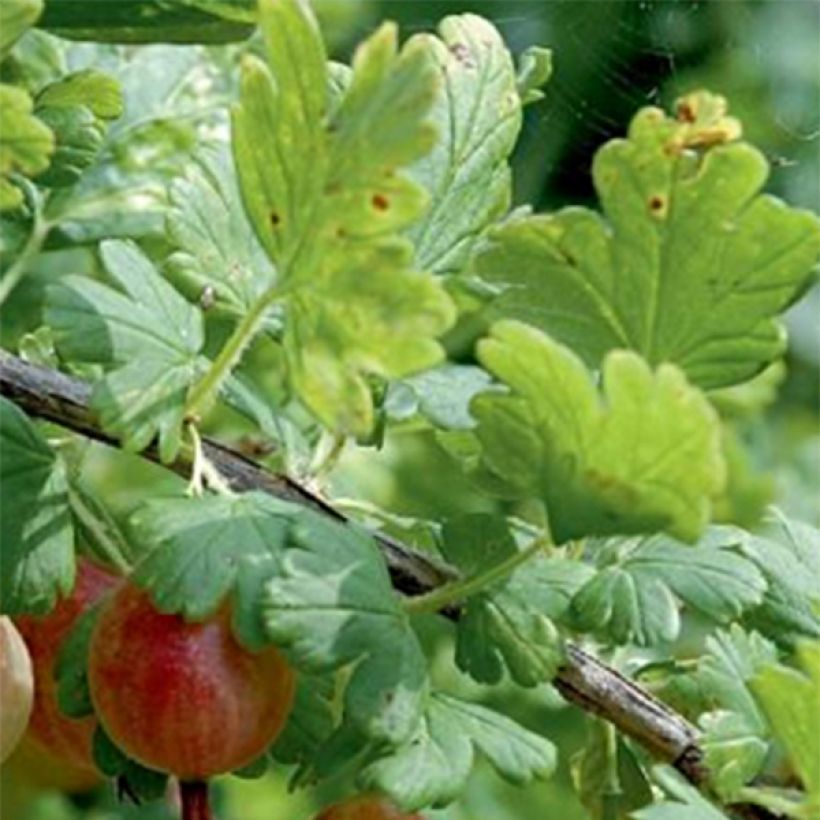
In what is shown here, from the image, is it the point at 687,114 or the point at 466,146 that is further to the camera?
the point at 466,146

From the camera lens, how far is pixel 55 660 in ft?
3.17

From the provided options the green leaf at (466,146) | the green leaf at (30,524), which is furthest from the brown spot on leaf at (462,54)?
the green leaf at (30,524)

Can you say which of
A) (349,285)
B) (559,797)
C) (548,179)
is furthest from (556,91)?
(349,285)

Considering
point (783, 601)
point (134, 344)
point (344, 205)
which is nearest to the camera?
point (344, 205)

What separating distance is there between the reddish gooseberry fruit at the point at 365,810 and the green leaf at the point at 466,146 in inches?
7.3

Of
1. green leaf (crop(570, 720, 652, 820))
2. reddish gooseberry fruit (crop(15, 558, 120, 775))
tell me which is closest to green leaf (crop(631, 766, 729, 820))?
green leaf (crop(570, 720, 652, 820))

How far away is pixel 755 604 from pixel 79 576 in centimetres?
23

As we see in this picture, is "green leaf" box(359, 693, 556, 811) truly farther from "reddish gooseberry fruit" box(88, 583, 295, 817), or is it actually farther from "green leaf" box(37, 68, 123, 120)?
"green leaf" box(37, 68, 123, 120)

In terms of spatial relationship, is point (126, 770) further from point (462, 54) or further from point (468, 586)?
point (462, 54)

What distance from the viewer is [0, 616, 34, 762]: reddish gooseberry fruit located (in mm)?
919

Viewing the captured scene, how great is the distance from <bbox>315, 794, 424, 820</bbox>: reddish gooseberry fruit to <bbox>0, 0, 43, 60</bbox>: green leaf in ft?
0.91

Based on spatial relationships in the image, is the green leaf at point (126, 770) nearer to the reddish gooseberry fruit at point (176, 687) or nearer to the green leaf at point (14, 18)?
the reddish gooseberry fruit at point (176, 687)

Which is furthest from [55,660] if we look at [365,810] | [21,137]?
[21,137]

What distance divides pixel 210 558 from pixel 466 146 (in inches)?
7.4
